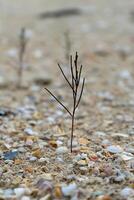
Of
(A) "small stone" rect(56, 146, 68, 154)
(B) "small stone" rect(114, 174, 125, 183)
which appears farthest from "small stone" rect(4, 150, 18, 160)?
(B) "small stone" rect(114, 174, 125, 183)

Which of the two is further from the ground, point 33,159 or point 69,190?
point 33,159

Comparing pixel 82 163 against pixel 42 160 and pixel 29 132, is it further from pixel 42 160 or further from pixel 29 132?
pixel 29 132

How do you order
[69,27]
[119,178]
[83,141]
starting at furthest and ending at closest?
[69,27] < [83,141] < [119,178]

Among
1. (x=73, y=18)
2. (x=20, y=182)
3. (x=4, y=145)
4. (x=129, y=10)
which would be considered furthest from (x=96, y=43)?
(x=20, y=182)

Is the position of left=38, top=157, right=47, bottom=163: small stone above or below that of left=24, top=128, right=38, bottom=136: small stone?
below

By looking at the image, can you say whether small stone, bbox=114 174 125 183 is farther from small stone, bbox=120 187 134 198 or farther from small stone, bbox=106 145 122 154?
small stone, bbox=106 145 122 154

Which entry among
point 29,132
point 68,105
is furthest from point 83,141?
point 68,105

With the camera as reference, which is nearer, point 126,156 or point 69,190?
point 69,190

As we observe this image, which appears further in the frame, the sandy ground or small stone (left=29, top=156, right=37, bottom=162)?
small stone (left=29, top=156, right=37, bottom=162)

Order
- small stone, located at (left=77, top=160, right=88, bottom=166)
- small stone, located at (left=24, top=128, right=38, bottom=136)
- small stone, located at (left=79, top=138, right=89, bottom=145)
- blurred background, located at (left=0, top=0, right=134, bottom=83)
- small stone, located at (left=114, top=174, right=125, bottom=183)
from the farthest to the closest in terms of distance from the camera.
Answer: blurred background, located at (left=0, top=0, right=134, bottom=83), small stone, located at (left=24, top=128, right=38, bottom=136), small stone, located at (left=79, top=138, right=89, bottom=145), small stone, located at (left=77, top=160, right=88, bottom=166), small stone, located at (left=114, top=174, right=125, bottom=183)
